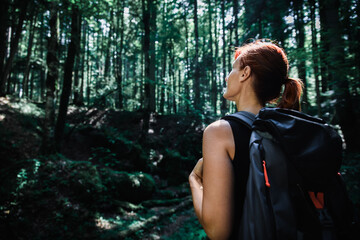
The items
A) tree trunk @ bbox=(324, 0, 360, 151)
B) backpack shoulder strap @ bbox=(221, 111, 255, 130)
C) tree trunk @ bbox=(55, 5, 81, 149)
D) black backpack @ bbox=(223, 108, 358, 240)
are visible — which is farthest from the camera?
tree trunk @ bbox=(55, 5, 81, 149)

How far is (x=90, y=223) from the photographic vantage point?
5973mm

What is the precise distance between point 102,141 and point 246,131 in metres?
13.8

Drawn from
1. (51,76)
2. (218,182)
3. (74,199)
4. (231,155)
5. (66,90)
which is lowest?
(74,199)

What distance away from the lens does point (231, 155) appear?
46.8 inches

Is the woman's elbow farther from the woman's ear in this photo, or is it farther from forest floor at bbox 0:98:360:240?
forest floor at bbox 0:98:360:240

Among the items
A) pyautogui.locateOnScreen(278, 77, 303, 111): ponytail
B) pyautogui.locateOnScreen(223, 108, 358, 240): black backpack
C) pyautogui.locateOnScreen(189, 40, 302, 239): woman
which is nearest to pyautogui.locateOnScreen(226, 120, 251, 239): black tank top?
pyautogui.locateOnScreen(189, 40, 302, 239): woman

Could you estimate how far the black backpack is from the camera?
0.93m

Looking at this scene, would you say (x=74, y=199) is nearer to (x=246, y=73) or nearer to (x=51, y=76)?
(x=51, y=76)

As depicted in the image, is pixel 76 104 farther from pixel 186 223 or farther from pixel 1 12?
pixel 186 223

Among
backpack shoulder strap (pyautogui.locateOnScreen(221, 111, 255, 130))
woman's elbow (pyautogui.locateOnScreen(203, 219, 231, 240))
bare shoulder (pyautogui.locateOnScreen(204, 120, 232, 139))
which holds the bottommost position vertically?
woman's elbow (pyautogui.locateOnScreen(203, 219, 231, 240))

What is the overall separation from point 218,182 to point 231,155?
17cm

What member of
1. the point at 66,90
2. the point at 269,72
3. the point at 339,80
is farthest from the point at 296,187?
the point at 66,90

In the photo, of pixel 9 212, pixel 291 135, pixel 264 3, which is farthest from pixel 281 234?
pixel 264 3

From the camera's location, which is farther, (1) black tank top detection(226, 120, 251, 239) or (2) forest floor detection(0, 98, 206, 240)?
(2) forest floor detection(0, 98, 206, 240)
